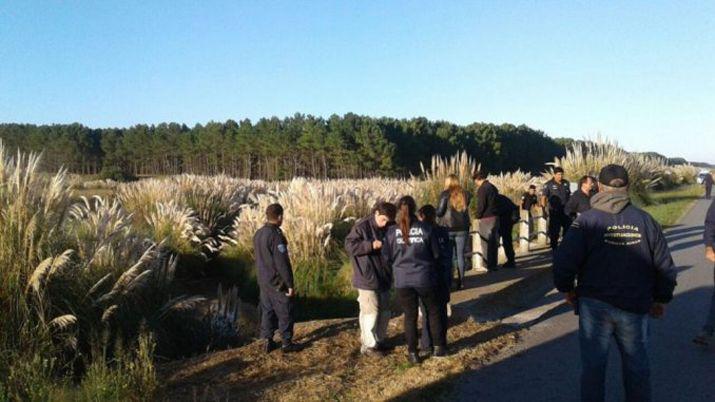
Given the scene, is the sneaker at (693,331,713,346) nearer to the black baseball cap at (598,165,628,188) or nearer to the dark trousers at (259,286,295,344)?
the black baseball cap at (598,165,628,188)

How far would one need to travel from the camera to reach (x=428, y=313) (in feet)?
20.2

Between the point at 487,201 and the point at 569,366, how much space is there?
17.0ft

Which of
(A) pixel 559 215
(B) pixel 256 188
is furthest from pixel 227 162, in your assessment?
(A) pixel 559 215

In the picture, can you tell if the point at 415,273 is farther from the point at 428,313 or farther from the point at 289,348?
the point at 289,348

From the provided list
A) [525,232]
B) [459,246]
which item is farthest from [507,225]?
[525,232]

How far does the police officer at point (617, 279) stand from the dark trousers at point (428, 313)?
1.86 metres

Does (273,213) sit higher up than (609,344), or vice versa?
(273,213)

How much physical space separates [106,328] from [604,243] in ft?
14.9

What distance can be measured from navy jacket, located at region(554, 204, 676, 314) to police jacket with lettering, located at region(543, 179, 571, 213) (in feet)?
28.6

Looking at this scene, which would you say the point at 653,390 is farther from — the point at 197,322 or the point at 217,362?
the point at 197,322

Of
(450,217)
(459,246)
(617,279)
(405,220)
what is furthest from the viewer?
(450,217)

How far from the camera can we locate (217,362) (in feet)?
19.7

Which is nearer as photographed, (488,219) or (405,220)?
(405,220)

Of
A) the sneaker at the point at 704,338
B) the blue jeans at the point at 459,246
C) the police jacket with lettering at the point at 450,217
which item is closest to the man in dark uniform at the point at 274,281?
the blue jeans at the point at 459,246
